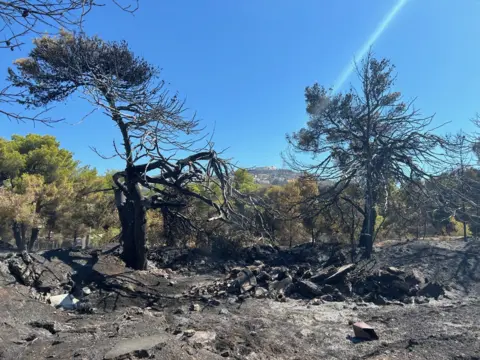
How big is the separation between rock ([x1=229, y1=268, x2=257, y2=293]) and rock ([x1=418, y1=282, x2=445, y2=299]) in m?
3.75

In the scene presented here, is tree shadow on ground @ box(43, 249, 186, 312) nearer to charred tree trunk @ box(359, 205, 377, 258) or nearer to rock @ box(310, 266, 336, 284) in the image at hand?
rock @ box(310, 266, 336, 284)

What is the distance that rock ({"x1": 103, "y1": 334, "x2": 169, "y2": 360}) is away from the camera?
363 cm

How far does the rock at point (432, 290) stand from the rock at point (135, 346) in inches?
247

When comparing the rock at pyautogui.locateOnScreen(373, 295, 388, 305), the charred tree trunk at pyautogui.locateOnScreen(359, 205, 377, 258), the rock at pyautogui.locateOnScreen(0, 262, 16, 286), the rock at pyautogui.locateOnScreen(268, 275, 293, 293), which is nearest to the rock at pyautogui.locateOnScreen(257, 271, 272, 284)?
the rock at pyautogui.locateOnScreen(268, 275, 293, 293)

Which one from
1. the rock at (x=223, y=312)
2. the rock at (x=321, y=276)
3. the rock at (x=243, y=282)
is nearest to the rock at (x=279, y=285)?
the rock at (x=243, y=282)

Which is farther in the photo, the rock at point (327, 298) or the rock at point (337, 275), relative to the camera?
the rock at point (337, 275)

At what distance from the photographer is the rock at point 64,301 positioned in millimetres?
6381

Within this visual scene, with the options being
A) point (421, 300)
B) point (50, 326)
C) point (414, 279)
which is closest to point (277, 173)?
point (414, 279)

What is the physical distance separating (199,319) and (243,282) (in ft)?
8.45

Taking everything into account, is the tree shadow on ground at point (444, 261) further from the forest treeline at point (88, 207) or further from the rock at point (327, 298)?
the rock at point (327, 298)

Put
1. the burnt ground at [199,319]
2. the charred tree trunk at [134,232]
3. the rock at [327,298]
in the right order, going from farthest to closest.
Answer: the charred tree trunk at [134,232]
the rock at [327,298]
the burnt ground at [199,319]

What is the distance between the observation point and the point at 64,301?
256 inches

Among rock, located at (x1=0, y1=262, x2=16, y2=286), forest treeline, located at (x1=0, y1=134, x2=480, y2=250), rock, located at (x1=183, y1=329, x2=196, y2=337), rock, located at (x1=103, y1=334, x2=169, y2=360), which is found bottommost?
rock, located at (x1=183, y1=329, x2=196, y2=337)

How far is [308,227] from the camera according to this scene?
63.3 ft
